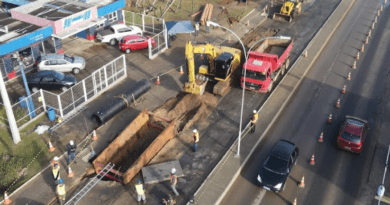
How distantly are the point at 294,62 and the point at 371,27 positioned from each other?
14442mm

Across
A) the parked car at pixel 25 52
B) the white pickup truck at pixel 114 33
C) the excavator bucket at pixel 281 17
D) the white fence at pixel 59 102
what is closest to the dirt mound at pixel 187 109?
the white fence at pixel 59 102

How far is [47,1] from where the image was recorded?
3672 centimetres

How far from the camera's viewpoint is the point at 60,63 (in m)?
32.1

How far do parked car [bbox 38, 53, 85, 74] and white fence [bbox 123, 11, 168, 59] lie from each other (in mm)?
6677

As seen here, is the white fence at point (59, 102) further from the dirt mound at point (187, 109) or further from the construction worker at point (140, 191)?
the construction worker at point (140, 191)

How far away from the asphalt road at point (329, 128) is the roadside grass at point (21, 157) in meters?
Answer: 11.6

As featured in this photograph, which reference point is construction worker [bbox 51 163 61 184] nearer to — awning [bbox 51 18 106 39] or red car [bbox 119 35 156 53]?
awning [bbox 51 18 106 39]

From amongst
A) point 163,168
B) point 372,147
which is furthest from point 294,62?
point 163,168

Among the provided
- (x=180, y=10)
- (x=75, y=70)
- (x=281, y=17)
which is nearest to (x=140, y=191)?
(x=75, y=70)

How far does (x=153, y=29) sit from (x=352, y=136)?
24.2 m

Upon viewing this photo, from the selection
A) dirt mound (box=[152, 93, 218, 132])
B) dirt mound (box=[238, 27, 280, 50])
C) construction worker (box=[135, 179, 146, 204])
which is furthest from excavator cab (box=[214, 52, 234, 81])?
construction worker (box=[135, 179, 146, 204])

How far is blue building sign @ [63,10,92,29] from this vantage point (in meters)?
33.3

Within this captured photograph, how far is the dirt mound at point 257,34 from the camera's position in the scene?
1519 inches

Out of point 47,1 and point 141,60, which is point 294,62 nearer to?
point 141,60
